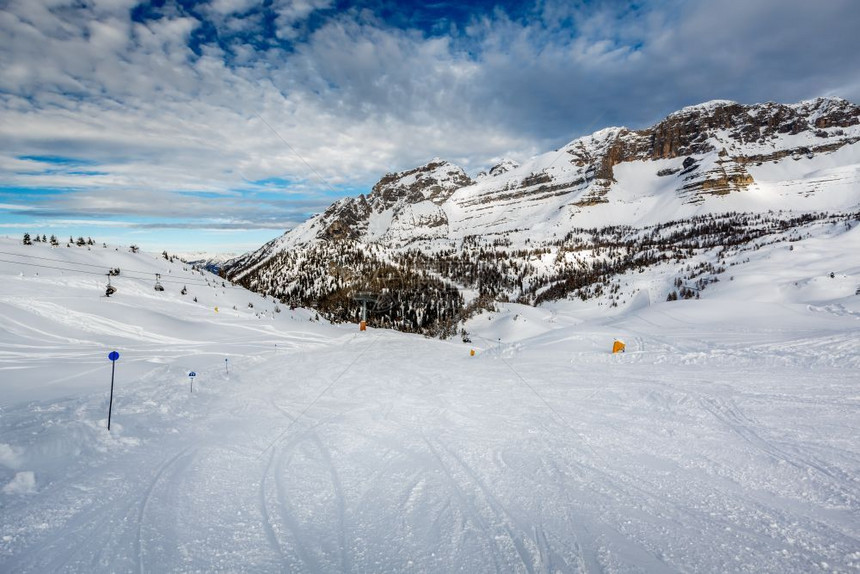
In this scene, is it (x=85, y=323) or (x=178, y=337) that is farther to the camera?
(x=178, y=337)

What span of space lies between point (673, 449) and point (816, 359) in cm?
827

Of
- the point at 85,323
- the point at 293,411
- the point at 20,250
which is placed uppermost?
the point at 20,250

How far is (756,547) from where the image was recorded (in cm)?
382

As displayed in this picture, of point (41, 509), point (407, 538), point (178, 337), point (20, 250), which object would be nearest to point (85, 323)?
point (178, 337)

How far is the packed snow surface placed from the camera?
155 inches

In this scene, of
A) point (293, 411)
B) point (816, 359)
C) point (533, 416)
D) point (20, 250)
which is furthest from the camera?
point (20, 250)

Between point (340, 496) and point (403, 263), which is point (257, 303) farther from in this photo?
point (403, 263)

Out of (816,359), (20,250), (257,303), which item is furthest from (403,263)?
(816,359)

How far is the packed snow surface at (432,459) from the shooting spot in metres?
3.93

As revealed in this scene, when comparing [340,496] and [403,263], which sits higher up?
[403,263]

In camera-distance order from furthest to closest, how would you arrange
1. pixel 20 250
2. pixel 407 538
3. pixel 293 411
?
pixel 20 250
pixel 293 411
pixel 407 538

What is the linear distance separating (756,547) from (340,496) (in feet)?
16.0

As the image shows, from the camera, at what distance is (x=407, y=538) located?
166 inches

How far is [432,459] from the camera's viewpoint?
6.23m
